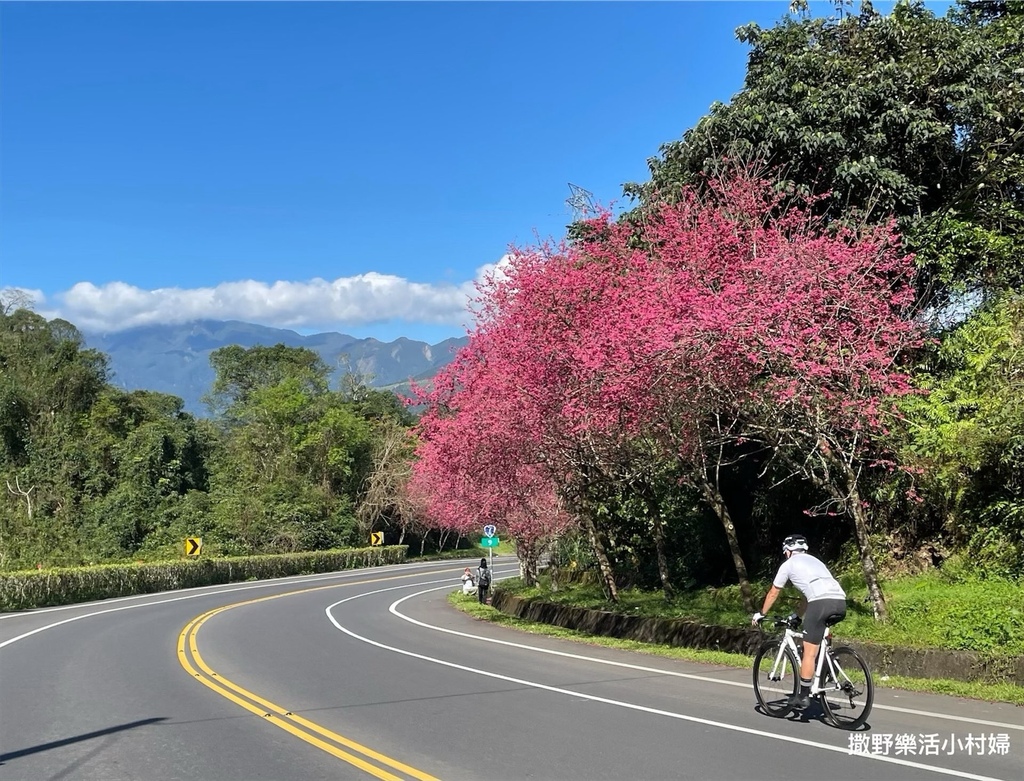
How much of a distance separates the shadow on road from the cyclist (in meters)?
6.34

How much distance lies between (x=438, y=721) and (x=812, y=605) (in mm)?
3865

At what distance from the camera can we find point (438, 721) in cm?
864

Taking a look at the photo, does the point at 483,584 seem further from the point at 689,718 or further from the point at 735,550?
the point at 689,718

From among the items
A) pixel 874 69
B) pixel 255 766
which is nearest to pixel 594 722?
pixel 255 766

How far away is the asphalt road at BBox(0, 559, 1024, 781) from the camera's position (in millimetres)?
6914

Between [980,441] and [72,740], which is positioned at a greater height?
[980,441]

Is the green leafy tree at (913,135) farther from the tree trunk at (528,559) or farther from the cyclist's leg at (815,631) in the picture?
the tree trunk at (528,559)

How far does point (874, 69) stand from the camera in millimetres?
17469

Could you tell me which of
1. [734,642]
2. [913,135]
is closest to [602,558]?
[734,642]

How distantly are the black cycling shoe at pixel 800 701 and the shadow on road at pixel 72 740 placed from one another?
21.0 ft

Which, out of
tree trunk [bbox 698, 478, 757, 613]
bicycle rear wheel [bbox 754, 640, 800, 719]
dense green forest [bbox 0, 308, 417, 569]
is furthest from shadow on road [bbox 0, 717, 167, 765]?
dense green forest [bbox 0, 308, 417, 569]

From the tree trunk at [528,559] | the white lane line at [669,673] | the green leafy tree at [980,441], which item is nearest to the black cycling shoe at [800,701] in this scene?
the white lane line at [669,673]

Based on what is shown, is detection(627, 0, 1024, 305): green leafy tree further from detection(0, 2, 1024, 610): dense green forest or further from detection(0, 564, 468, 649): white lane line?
detection(0, 564, 468, 649): white lane line

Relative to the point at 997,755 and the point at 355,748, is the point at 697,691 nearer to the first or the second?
the point at 997,755
